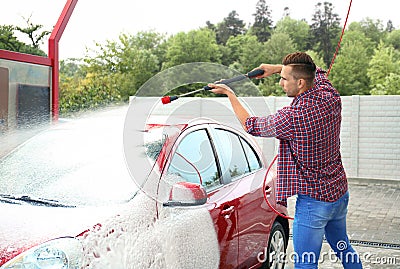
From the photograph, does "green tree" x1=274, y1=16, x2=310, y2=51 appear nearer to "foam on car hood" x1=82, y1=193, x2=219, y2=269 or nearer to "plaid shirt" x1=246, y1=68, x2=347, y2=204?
"plaid shirt" x1=246, y1=68, x2=347, y2=204

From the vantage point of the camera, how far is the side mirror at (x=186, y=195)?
361 centimetres

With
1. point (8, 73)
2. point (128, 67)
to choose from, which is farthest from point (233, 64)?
point (8, 73)

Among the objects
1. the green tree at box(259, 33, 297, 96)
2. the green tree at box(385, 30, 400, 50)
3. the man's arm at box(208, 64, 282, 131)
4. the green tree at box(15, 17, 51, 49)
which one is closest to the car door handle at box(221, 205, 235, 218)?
the man's arm at box(208, 64, 282, 131)

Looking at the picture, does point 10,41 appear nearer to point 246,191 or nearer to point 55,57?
point 55,57

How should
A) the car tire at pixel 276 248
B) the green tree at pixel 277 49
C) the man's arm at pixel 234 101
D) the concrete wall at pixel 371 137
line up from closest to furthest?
the man's arm at pixel 234 101 → the car tire at pixel 276 248 → the concrete wall at pixel 371 137 → the green tree at pixel 277 49

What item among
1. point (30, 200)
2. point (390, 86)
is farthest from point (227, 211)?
point (390, 86)

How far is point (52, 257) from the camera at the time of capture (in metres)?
3.13

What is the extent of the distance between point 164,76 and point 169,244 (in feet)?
3.32

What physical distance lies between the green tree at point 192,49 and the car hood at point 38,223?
108ft

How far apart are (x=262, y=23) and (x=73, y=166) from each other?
125ft

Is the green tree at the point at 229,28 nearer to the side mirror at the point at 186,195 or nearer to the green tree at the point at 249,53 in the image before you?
the green tree at the point at 249,53

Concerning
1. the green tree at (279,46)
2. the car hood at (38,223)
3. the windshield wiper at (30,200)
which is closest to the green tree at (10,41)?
the windshield wiper at (30,200)

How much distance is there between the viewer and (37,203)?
12.1ft

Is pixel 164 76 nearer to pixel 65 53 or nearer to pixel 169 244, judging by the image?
pixel 169 244
